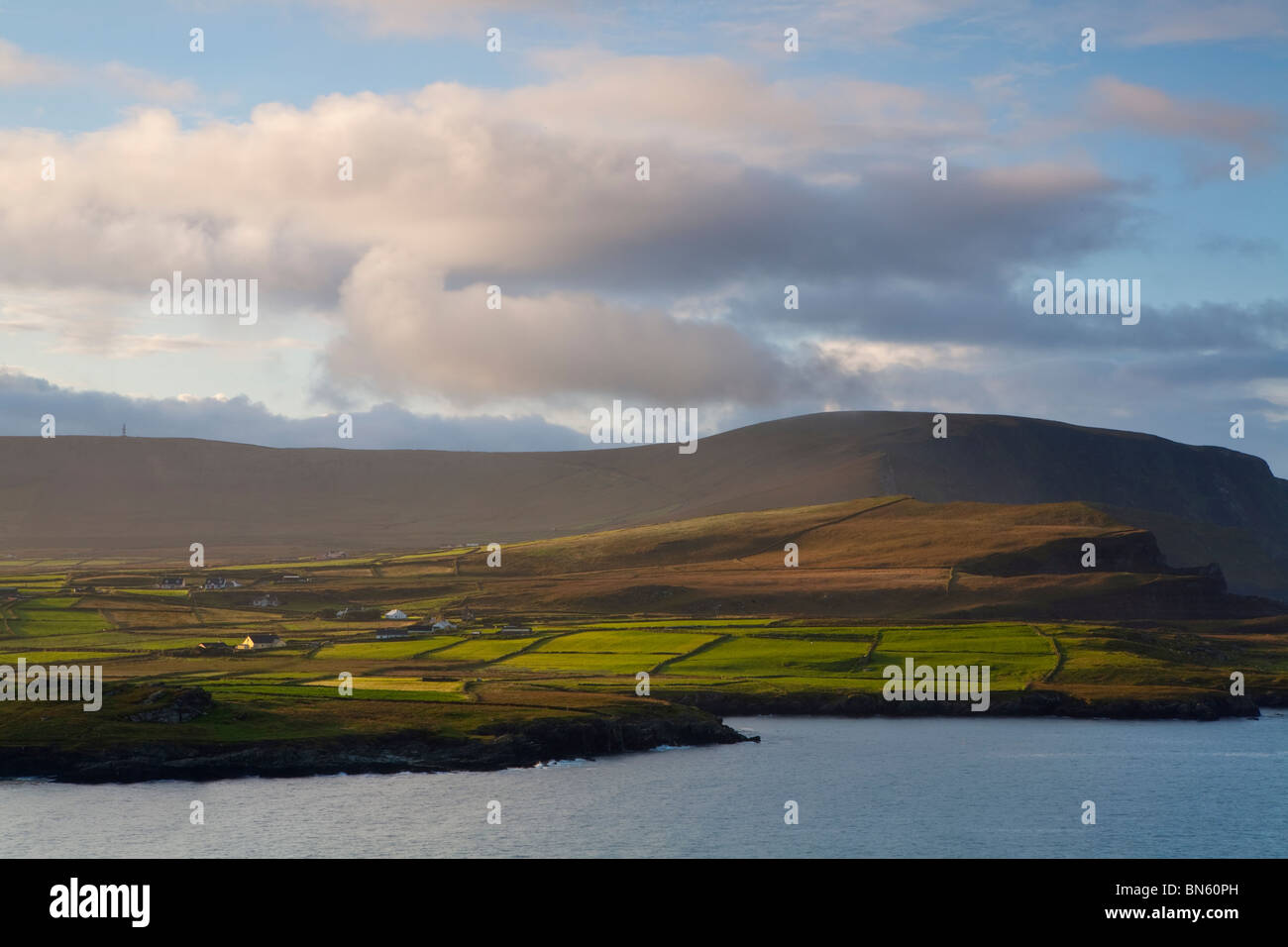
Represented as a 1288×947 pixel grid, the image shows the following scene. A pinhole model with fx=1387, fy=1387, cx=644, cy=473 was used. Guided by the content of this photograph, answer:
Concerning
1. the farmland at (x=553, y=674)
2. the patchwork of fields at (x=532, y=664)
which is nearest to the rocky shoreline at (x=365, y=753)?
the farmland at (x=553, y=674)

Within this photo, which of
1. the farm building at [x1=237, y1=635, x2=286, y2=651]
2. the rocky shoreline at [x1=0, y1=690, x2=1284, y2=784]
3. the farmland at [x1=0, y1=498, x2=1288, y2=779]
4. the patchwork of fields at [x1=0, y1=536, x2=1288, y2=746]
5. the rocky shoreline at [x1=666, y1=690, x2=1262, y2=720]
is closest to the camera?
the rocky shoreline at [x1=0, y1=690, x2=1284, y2=784]

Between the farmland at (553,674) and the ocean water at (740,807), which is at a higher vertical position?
the farmland at (553,674)

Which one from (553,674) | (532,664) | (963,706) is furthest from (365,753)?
(963,706)

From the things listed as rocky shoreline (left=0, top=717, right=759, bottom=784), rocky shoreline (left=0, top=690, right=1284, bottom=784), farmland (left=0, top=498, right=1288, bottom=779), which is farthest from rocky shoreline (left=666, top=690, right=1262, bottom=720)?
rocky shoreline (left=0, top=717, right=759, bottom=784)

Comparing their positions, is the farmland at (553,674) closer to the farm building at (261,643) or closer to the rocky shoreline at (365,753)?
the rocky shoreline at (365,753)

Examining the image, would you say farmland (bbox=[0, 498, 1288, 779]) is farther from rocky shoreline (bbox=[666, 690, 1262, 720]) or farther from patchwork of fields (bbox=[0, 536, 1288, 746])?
patchwork of fields (bbox=[0, 536, 1288, 746])

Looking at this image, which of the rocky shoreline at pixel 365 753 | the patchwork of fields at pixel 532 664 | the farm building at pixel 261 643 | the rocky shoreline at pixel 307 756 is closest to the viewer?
the rocky shoreline at pixel 307 756
